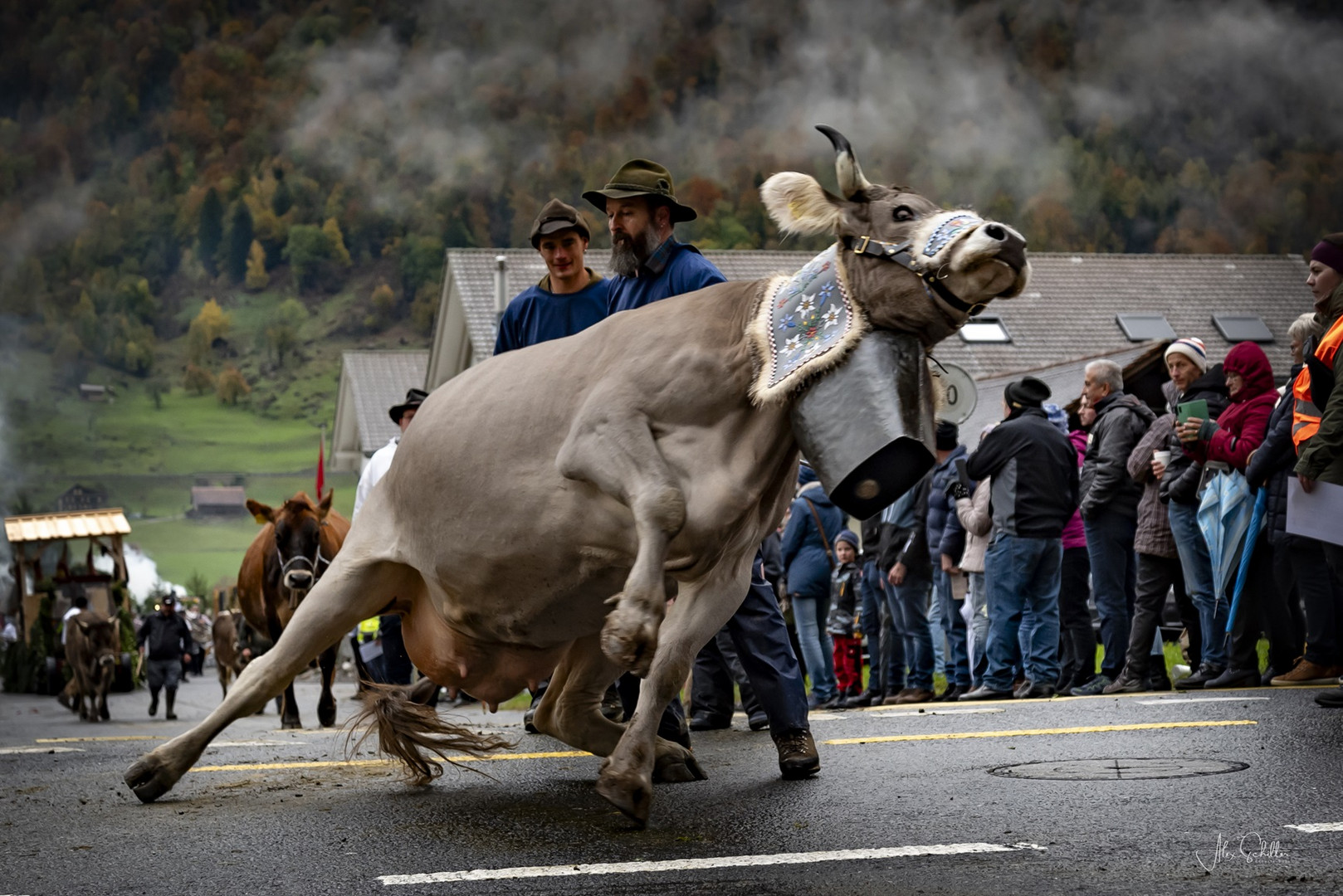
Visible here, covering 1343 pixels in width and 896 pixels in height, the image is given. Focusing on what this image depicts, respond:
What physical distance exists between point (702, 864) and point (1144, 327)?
34.3m

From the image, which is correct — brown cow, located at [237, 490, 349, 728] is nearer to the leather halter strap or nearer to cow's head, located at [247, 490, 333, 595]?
cow's head, located at [247, 490, 333, 595]

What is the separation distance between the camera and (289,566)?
39.0 feet

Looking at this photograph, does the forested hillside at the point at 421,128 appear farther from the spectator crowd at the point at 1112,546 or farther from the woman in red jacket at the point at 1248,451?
the woman in red jacket at the point at 1248,451

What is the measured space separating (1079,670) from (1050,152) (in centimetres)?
6247

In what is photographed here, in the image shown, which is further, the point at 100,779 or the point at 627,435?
the point at 100,779

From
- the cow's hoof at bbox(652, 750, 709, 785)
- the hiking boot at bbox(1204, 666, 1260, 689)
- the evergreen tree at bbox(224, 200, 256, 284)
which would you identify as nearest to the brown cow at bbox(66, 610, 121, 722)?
the hiking boot at bbox(1204, 666, 1260, 689)

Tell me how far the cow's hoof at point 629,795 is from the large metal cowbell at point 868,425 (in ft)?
3.26

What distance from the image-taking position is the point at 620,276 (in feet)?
20.5

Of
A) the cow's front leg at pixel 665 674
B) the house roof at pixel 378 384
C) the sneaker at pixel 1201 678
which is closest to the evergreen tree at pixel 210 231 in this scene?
the house roof at pixel 378 384

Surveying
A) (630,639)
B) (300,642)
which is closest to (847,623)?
(300,642)

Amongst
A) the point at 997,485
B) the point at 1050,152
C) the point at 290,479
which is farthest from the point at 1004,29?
the point at 997,485

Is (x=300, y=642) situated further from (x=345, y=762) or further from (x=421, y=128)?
(x=421, y=128)

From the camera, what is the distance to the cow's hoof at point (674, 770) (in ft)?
18.1

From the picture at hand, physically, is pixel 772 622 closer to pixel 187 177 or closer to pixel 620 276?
pixel 620 276
